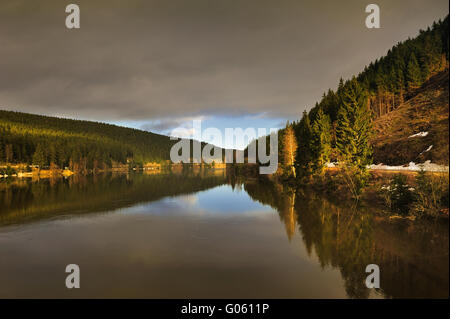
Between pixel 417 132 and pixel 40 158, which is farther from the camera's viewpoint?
pixel 40 158

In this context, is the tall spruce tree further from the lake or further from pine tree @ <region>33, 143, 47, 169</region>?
pine tree @ <region>33, 143, 47, 169</region>

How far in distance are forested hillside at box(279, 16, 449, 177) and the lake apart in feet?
29.5

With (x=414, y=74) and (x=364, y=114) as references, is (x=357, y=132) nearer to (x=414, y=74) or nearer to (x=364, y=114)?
(x=364, y=114)

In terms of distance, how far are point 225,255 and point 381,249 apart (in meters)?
9.51

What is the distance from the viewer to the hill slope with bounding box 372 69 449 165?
19859mm

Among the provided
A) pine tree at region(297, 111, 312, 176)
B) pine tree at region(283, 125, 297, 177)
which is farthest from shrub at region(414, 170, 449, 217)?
pine tree at region(283, 125, 297, 177)

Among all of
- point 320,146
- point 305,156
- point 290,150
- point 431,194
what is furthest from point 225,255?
point 290,150

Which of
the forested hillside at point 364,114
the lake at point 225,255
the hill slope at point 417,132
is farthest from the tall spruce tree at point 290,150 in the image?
the lake at point 225,255

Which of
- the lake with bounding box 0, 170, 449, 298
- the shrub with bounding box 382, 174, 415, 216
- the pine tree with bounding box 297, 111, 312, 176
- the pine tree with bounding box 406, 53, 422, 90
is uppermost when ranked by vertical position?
the pine tree with bounding box 406, 53, 422, 90

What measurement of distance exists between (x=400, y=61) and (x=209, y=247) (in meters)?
105

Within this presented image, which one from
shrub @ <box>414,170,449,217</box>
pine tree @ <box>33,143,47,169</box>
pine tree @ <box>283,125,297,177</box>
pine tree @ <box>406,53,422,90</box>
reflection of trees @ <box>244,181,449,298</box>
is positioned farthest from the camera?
pine tree @ <box>33,143,47,169</box>

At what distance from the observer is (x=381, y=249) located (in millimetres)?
15531

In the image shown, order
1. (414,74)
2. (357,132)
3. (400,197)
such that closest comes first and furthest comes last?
(400,197) → (357,132) → (414,74)
